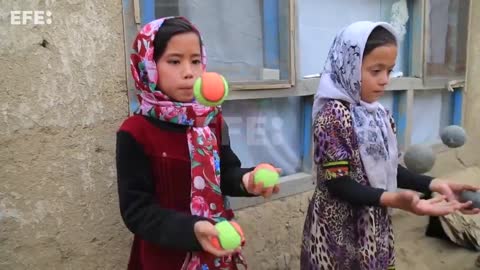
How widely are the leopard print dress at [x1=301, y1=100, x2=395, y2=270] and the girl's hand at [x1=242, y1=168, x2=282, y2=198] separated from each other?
1.38 feet

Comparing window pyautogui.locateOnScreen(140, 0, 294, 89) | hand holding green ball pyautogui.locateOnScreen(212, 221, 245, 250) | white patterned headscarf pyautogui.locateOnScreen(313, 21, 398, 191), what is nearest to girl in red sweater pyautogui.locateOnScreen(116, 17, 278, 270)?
hand holding green ball pyautogui.locateOnScreen(212, 221, 245, 250)

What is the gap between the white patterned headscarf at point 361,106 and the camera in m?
1.69

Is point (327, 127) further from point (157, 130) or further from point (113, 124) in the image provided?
point (113, 124)

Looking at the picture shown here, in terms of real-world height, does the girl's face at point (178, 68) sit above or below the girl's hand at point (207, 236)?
above

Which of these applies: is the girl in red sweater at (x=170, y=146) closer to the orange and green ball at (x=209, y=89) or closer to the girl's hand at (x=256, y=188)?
the girl's hand at (x=256, y=188)

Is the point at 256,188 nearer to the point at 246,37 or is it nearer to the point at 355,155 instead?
the point at 355,155

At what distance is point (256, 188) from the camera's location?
1279mm

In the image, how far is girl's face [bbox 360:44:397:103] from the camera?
5.54 ft

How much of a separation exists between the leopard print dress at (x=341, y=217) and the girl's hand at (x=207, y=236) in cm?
69

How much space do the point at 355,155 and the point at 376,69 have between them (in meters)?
0.32

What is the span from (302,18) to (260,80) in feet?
1.95

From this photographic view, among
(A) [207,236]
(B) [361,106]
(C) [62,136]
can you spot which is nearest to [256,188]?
(A) [207,236]

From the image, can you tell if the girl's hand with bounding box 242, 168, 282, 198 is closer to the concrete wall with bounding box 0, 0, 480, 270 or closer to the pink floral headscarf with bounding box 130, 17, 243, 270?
the pink floral headscarf with bounding box 130, 17, 243, 270

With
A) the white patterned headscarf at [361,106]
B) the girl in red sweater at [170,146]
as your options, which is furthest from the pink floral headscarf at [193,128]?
the white patterned headscarf at [361,106]
